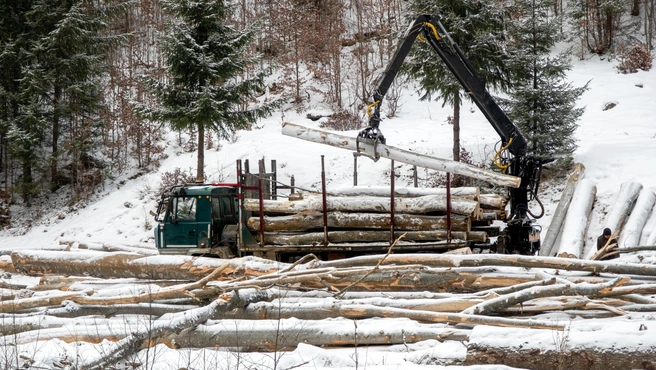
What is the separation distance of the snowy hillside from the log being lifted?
640 centimetres

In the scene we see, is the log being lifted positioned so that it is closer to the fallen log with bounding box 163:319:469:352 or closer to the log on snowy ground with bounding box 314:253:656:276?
the log on snowy ground with bounding box 314:253:656:276

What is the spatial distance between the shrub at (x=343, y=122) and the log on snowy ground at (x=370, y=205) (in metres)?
14.4

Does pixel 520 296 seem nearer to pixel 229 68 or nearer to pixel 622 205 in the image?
pixel 622 205

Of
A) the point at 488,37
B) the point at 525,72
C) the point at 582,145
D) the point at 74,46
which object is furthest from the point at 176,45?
the point at 582,145

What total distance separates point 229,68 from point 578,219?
38.7 feet

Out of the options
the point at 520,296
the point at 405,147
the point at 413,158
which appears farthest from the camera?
the point at 405,147

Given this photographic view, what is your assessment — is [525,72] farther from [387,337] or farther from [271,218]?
[387,337]

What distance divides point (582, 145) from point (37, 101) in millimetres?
21507

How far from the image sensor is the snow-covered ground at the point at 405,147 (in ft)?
59.9

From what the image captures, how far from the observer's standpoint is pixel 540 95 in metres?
18.4

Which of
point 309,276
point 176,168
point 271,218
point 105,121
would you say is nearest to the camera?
point 309,276

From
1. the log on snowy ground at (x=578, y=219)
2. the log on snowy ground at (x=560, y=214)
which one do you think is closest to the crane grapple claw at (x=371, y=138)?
the log on snowy ground at (x=560, y=214)

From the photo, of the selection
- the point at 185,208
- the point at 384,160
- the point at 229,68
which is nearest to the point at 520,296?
the point at 185,208

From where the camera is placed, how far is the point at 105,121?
87.8 feet
